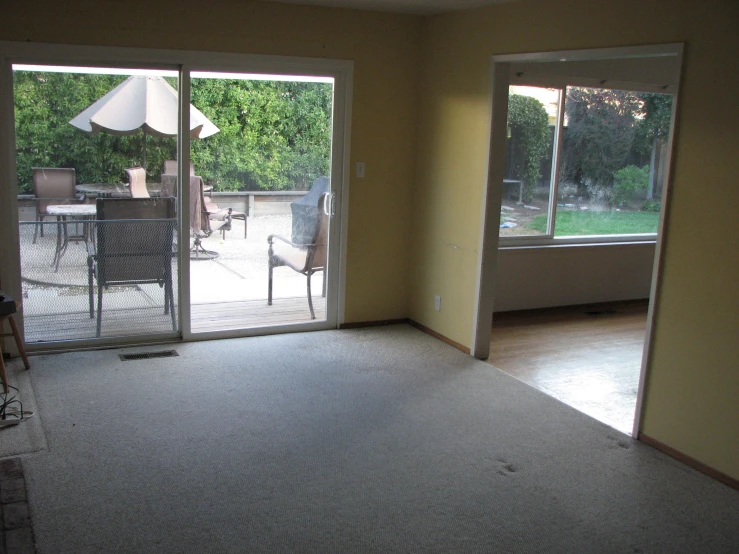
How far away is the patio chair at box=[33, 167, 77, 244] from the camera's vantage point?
4.40 metres

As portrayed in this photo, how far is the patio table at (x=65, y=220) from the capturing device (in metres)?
4.49

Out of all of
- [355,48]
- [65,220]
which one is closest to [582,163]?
[355,48]

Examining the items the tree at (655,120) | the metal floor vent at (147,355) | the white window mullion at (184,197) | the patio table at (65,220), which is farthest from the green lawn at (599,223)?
the patio table at (65,220)

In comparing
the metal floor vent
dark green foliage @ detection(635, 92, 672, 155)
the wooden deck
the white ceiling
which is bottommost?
the metal floor vent

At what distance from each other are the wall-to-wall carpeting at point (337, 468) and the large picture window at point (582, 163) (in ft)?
7.00

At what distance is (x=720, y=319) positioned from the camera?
3.17 m

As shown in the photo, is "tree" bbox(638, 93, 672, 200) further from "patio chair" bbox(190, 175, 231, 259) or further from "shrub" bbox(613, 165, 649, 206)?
"patio chair" bbox(190, 175, 231, 259)

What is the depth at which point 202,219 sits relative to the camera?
4.88 meters

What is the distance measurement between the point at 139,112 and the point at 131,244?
0.86m

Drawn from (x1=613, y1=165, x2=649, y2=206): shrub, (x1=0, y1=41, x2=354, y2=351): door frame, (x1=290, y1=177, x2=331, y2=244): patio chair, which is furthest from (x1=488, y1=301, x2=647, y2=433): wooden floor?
(x1=290, y1=177, x2=331, y2=244): patio chair

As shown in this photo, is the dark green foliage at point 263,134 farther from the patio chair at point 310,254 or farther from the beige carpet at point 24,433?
the beige carpet at point 24,433

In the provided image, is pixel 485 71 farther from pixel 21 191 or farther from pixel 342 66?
pixel 21 191

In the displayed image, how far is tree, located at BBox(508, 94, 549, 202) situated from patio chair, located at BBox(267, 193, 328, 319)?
175 cm

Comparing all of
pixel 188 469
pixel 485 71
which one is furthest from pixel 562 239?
pixel 188 469
